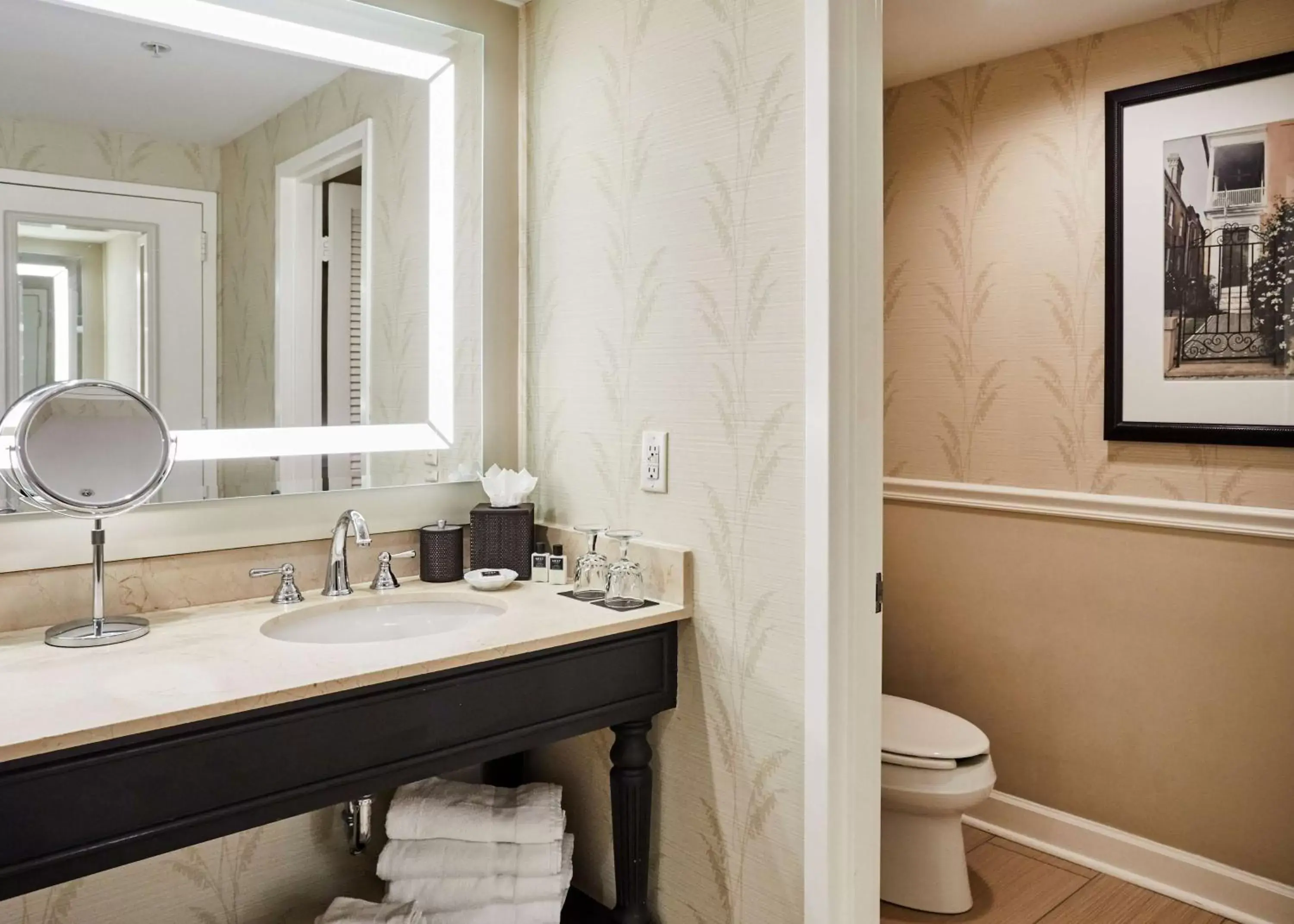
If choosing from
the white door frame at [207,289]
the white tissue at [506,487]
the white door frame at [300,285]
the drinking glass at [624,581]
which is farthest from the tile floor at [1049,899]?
the white door frame at [207,289]

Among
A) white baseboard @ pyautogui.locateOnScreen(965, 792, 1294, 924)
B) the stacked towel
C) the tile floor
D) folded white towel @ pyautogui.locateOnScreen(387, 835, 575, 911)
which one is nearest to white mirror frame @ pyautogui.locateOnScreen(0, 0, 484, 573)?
the stacked towel

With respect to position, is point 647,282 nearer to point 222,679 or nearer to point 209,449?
point 209,449

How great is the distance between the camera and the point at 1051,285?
263 centimetres

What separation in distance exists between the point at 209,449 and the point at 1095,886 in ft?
7.89

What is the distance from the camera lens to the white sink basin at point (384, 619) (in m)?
1.77

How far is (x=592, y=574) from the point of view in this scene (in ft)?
6.26

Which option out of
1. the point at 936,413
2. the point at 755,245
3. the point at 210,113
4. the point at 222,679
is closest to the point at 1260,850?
the point at 936,413

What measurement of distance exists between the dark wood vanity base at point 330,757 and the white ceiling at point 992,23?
1.73m

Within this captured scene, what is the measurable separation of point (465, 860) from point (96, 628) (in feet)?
2.58

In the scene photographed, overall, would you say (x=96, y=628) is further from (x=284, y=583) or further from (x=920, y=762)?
(x=920, y=762)

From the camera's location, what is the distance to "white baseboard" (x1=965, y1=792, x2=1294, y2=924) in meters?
2.28

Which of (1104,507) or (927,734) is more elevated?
(1104,507)

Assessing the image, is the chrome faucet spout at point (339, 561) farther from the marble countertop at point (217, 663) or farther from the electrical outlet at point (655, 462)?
the electrical outlet at point (655, 462)

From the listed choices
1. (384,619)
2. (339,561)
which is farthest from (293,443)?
(384,619)
